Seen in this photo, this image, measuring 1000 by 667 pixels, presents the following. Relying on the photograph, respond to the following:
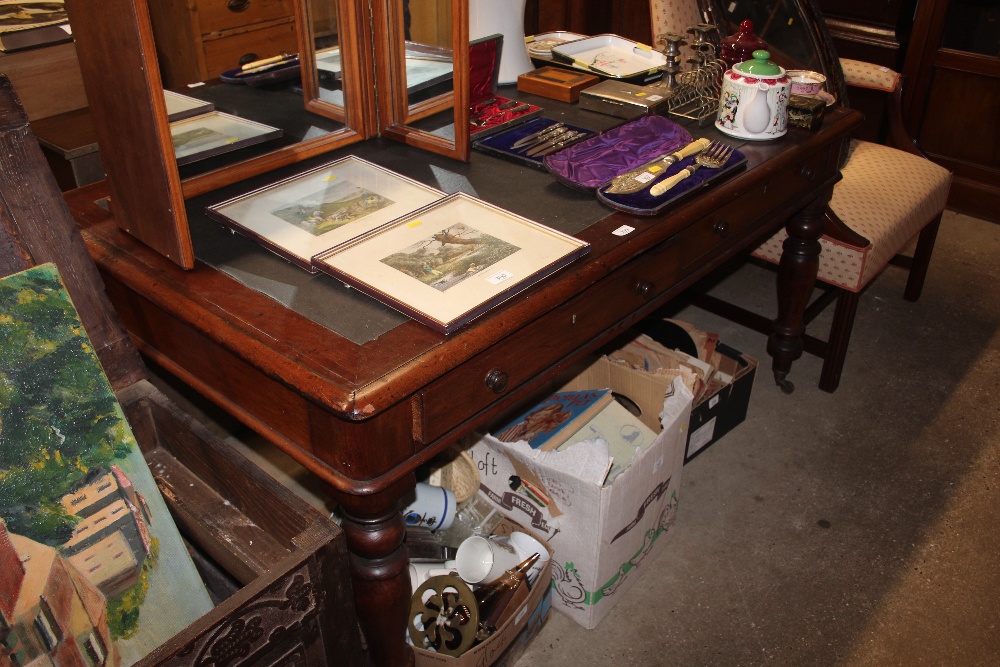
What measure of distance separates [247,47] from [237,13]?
0.32 ft

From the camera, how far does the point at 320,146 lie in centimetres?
159

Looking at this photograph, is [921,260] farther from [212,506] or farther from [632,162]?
[212,506]

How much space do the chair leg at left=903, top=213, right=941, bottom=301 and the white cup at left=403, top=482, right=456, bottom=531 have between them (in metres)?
1.80

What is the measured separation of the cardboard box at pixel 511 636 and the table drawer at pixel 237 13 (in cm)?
107

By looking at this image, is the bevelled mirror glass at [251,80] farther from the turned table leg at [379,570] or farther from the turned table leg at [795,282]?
the turned table leg at [795,282]

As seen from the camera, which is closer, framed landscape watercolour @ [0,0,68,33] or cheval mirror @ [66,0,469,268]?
cheval mirror @ [66,0,469,268]

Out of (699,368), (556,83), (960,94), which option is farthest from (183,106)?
(960,94)

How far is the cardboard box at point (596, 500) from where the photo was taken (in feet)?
5.25

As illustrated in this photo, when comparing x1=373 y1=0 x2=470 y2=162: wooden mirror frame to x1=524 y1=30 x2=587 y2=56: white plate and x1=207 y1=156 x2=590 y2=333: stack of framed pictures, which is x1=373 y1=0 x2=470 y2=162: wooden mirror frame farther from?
x1=524 y1=30 x2=587 y2=56: white plate

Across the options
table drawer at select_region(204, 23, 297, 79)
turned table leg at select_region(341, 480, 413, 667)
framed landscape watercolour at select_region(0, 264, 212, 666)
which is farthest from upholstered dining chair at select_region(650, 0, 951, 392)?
framed landscape watercolour at select_region(0, 264, 212, 666)

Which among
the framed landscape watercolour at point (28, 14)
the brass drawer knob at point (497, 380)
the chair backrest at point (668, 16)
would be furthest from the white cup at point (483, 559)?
the framed landscape watercolour at point (28, 14)

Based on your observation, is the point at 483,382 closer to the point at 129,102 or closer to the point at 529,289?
the point at 529,289

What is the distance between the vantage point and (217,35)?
1.55 metres

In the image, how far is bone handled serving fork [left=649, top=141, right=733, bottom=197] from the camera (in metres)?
1.46
